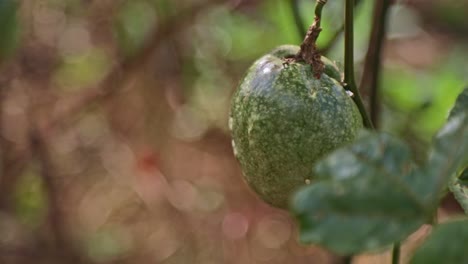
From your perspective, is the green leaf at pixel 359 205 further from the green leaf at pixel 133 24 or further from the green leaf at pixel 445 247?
the green leaf at pixel 133 24

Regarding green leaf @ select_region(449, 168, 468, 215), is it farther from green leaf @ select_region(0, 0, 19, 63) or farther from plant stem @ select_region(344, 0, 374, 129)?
green leaf @ select_region(0, 0, 19, 63)

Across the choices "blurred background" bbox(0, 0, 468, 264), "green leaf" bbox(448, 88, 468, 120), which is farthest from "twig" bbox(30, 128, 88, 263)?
"green leaf" bbox(448, 88, 468, 120)

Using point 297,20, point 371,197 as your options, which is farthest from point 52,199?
point 371,197

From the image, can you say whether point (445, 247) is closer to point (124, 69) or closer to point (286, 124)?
point (286, 124)

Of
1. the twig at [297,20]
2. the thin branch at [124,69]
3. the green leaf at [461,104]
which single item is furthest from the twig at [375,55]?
the thin branch at [124,69]

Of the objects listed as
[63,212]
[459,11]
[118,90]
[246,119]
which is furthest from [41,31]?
[459,11]

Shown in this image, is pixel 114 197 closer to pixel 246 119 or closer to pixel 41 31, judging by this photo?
pixel 41 31
